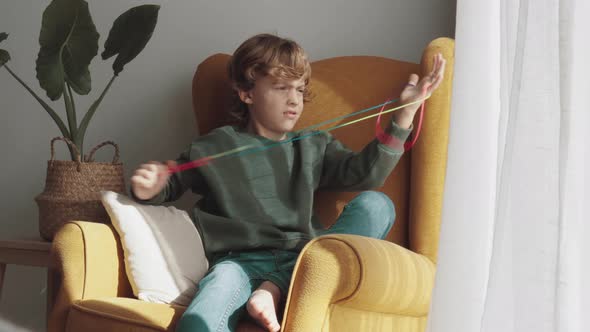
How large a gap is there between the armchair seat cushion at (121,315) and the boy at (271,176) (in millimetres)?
165

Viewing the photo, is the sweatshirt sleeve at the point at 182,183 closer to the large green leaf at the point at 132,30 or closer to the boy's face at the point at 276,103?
the boy's face at the point at 276,103

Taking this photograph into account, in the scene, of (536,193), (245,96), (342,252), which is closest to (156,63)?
(245,96)

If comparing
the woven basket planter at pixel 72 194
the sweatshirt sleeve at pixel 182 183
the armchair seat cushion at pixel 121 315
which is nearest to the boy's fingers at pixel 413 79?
the sweatshirt sleeve at pixel 182 183

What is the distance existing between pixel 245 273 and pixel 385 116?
0.59 meters

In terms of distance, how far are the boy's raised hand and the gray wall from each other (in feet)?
1.70

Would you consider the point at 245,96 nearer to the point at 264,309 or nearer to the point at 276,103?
the point at 276,103

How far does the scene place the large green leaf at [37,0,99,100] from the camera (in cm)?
184

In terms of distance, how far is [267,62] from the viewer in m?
1.75

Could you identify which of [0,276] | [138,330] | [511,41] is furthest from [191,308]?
[0,276]

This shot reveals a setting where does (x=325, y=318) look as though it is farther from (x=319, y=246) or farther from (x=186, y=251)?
(x=186, y=251)

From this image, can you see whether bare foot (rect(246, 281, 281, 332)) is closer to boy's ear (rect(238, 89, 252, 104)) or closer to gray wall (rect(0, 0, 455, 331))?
boy's ear (rect(238, 89, 252, 104))

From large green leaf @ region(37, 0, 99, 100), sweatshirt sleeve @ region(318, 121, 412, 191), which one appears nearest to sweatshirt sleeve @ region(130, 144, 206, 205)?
sweatshirt sleeve @ region(318, 121, 412, 191)

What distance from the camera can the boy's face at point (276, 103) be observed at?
173 cm

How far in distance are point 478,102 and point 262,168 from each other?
849 mm
